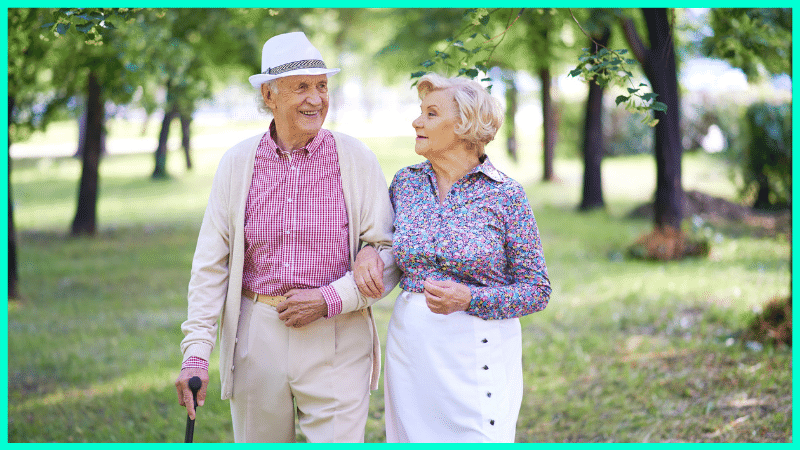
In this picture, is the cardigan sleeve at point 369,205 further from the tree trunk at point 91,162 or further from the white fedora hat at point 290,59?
the tree trunk at point 91,162

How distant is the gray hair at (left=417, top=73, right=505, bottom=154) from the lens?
9.13ft

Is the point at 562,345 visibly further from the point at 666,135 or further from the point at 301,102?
the point at 666,135

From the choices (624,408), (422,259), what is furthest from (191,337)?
(624,408)

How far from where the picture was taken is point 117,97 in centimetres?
1038

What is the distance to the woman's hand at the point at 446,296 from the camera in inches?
105

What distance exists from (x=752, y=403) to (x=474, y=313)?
3398 millimetres

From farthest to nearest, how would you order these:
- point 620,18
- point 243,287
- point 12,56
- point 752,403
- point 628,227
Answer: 1. point 628,227
2. point 620,18
3. point 12,56
4. point 752,403
5. point 243,287

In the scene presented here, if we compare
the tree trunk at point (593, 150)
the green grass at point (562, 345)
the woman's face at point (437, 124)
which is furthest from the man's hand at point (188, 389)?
the tree trunk at point (593, 150)

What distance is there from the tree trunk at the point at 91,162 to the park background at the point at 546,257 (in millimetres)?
86

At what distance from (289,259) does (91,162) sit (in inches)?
461

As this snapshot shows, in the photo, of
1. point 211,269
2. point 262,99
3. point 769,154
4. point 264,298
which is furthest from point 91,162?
point 769,154

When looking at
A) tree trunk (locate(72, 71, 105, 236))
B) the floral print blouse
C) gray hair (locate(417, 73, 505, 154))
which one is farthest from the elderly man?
tree trunk (locate(72, 71, 105, 236))

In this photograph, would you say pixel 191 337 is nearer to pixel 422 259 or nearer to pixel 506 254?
pixel 422 259

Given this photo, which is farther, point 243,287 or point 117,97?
point 117,97
